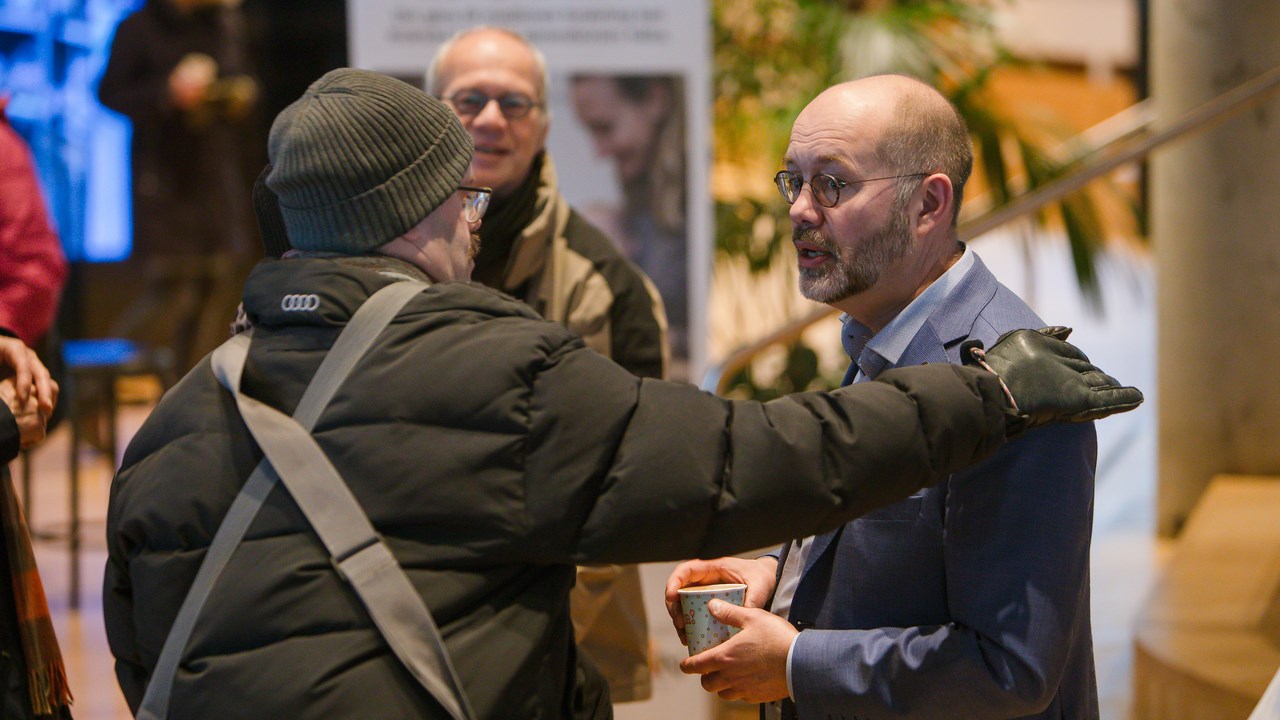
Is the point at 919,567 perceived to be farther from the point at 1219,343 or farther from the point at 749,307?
the point at 749,307

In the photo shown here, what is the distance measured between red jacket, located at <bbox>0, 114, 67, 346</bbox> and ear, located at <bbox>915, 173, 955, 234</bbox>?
174cm

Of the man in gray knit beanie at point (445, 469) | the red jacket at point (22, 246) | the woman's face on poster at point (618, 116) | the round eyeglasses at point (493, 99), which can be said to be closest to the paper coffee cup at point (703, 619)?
the man in gray knit beanie at point (445, 469)

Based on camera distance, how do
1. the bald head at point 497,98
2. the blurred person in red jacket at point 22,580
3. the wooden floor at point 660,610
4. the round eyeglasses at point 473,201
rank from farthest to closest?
1. the wooden floor at point 660,610
2. the bald head at point 497,98
3. the blurred person in red jacket at point 22,580
4. the round eyeglasses at point 473,201

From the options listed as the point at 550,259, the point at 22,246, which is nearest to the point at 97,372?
the point at 22,246

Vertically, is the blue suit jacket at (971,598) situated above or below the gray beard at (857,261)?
below

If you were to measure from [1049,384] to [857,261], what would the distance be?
1.28 ft

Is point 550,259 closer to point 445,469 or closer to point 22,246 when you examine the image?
point 22,246

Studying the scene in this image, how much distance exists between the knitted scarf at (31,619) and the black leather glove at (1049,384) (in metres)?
1.46

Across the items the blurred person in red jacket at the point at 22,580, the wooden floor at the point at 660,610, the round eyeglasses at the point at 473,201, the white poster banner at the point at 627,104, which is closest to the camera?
the round eyeglasses at the point at 473,201

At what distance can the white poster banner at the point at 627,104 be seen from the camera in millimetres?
4191

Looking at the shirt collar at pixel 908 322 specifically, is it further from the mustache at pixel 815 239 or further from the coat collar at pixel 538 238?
the coat collar at pixel 538 238

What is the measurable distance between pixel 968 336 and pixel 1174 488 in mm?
3701

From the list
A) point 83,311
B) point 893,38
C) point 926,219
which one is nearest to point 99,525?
point 83,311

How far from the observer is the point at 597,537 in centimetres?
130
